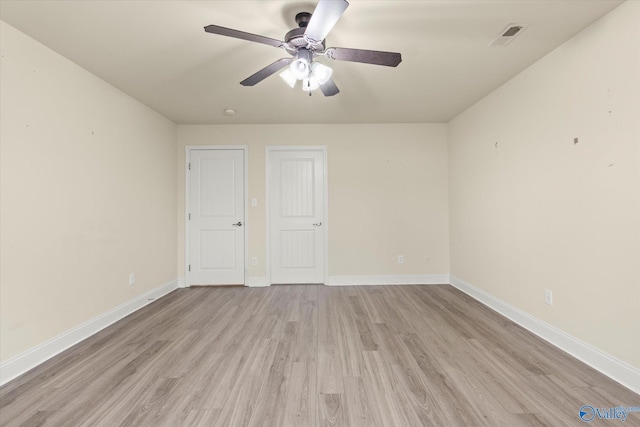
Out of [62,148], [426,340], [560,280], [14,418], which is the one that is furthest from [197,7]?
[560,280]

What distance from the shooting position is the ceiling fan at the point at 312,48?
4.70ft

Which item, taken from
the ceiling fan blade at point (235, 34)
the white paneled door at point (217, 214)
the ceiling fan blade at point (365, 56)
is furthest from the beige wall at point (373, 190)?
the ceiling fan blade at point (235, 34)

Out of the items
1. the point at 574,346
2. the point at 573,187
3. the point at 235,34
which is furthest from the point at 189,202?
the point at 574,346

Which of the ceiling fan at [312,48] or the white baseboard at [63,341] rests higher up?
the ceiling fan at [312,48]

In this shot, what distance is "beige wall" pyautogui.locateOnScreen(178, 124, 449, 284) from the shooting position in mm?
4129

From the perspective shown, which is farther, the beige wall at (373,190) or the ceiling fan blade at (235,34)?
the beige wall at (373,190)

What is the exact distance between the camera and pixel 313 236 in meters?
4.19

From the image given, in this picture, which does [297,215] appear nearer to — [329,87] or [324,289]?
[324,289]

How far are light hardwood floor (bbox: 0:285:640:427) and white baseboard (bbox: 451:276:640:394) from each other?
62mm

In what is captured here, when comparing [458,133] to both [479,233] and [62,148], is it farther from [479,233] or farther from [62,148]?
[62,148]

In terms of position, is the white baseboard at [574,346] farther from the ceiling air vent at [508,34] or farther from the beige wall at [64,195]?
the beige wall at [64,195]

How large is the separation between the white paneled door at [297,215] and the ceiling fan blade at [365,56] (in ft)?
7.78

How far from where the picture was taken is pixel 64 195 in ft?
7.54

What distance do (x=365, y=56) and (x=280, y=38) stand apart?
748 millimetres
